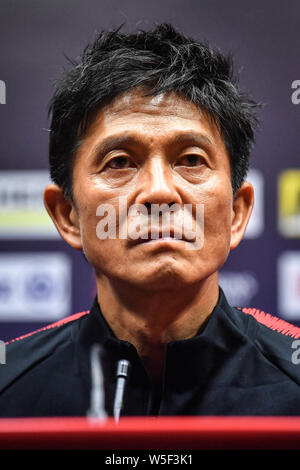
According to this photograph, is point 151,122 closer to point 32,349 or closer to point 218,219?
point 218,219

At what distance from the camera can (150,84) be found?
3.32 feet

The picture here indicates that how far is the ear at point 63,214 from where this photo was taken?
3.59 ft

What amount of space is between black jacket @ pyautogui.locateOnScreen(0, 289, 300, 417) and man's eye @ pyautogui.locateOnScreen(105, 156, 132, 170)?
0.95 feet

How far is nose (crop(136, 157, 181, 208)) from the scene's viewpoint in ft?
3.03

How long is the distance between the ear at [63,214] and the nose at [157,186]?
20cm

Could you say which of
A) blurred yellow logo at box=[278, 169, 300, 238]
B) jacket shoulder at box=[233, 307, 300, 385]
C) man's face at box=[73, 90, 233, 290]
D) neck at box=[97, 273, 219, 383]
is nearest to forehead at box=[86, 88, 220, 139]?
man's face at box=[73, 90, 233, 290]

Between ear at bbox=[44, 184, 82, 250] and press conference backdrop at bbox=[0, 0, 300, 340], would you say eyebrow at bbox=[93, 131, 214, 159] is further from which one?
press conference backdrop at bbox=[0, 0, 300, 340]

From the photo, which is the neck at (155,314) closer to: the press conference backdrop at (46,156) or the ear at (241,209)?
the ear at (241,209)

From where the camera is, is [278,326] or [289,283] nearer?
[278,326]

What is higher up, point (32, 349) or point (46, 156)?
point (46, 156)

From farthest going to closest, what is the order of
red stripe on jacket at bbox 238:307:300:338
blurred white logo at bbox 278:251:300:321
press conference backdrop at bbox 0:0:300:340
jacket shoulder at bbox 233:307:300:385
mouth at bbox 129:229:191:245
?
blurred white logo at bbox 278:251:300:321
press conference backdrop at bbox 0:0:300:340
red stripe on jacket at bbox 238:307:300:338
jacket shoulder at bbox 233:307:300:385
mouth at bbox 129:229:191:245

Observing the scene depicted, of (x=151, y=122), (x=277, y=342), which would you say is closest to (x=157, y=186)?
(x=151, y=122)

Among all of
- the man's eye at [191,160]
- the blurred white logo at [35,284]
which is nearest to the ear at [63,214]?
the man's eye at [191,160]

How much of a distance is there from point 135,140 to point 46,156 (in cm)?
88
